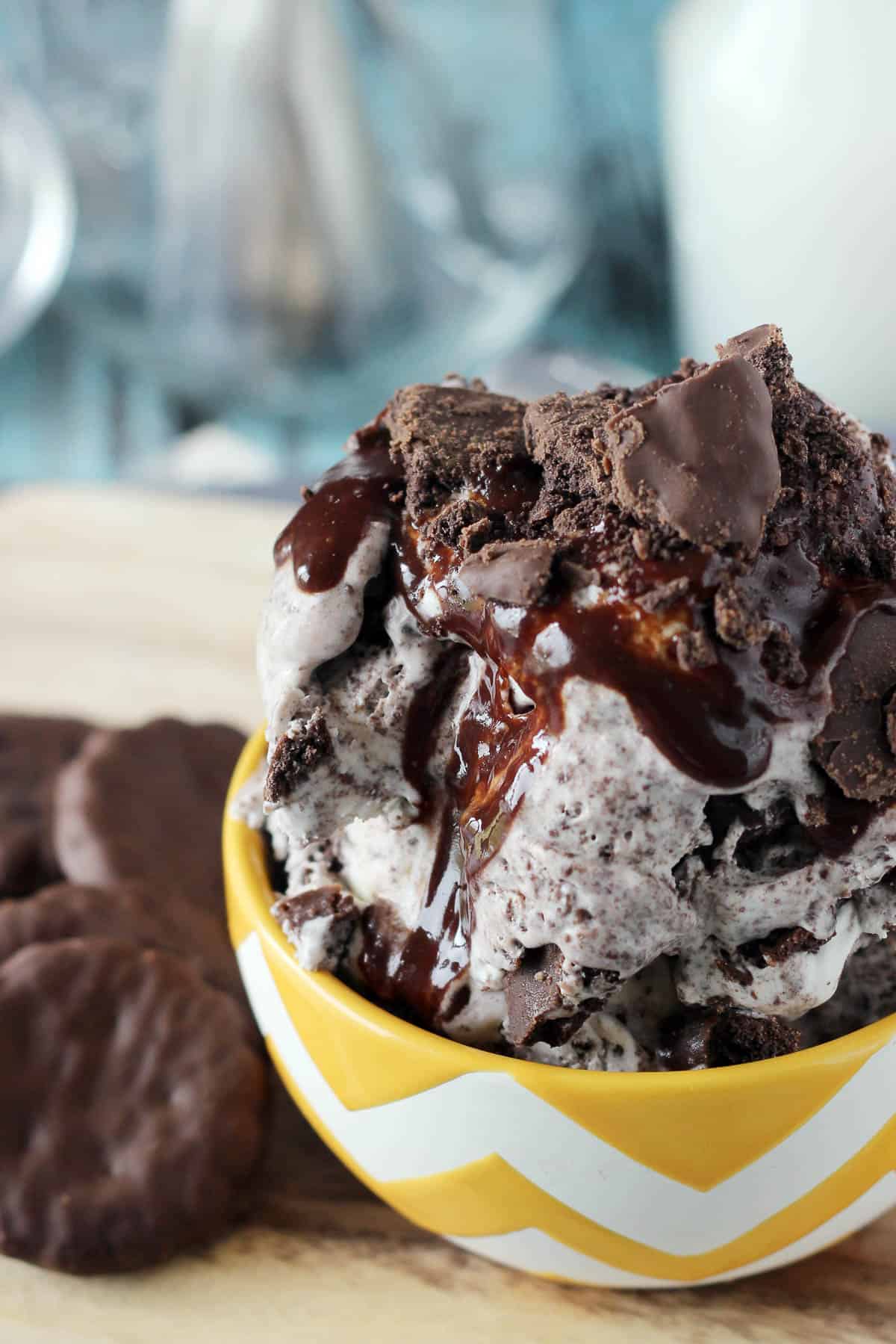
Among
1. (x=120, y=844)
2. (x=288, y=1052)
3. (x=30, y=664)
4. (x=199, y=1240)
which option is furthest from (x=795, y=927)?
(x=30, y=664)

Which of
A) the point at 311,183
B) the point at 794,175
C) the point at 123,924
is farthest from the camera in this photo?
the point at 311,183

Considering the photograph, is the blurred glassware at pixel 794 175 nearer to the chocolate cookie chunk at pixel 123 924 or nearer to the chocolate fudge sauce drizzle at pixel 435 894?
the chocolate cookie chunk at pixel 123 924

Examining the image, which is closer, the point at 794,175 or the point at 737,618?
the point at 737,618

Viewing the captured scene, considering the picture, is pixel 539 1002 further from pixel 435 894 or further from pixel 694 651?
pixel 694 651

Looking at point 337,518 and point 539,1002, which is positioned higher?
point 337,518

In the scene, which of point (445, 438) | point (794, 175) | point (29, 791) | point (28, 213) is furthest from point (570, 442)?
point (28, 213)

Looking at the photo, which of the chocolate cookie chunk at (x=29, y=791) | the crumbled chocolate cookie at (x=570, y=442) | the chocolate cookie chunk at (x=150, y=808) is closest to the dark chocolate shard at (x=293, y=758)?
the crumbled chocolate cookie at (x=570, y=442)

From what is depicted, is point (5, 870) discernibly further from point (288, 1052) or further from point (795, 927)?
point (795, 927)

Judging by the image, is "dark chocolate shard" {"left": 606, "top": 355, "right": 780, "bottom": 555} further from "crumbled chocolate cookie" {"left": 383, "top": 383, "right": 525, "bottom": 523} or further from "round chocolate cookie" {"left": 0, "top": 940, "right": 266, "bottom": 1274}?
"round chocolate cookie" {"left": 0, "top": 940, "right": 266, "bottom": 1274}
